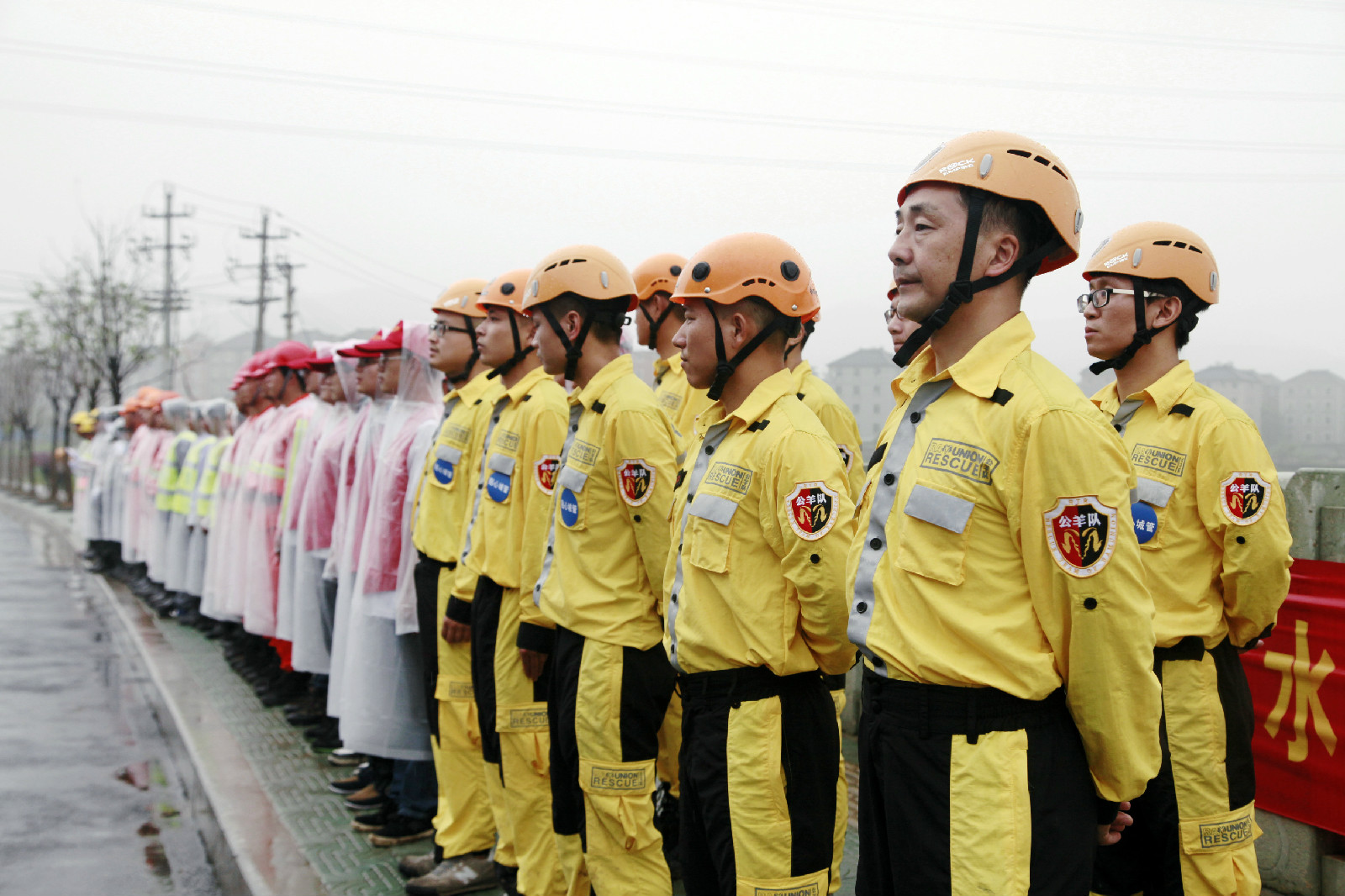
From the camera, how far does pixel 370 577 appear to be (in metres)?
5.92

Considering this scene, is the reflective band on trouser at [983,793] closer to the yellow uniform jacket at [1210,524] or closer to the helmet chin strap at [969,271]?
the helmet chin strap at [969,271]

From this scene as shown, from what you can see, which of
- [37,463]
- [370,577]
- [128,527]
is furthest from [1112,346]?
[37,463]

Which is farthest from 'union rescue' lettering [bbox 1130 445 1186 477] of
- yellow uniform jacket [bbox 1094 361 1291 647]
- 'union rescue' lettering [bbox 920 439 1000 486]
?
'union rescue' lettering [bbox 920 439 1000 486]

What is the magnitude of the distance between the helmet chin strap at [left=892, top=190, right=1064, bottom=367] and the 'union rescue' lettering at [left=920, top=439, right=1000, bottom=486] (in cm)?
27

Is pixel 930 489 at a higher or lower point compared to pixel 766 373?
lower

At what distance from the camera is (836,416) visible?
5727mm

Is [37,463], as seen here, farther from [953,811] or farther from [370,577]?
[953,811]

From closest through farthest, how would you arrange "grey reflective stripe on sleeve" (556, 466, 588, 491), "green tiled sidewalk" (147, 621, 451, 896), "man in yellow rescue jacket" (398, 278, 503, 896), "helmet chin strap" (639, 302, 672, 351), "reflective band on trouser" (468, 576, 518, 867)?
"grey reflective stripe on sleeve" (556, 466, 588, 491), "reflective band on trouser" (468, 576, 518, 867), "man in yellow rescue jacket" (398, 278, 503, 896), "green tiled sidewalk" (147, 621, 451, 896), "helmet chin strap" (639, 302, 672, 351)

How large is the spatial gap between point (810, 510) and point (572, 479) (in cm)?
122

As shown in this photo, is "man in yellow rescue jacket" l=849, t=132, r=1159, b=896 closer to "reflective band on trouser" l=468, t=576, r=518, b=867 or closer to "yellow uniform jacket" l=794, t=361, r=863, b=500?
"reflective band on trouser" l=468, t=576, r=518, b=867

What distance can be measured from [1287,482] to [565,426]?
10.0 feet

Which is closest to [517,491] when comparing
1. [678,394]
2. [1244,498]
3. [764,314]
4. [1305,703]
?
[764,314]

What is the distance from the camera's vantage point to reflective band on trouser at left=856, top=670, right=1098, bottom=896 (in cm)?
211

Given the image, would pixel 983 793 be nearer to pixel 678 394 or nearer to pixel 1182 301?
pixel 1182 301
